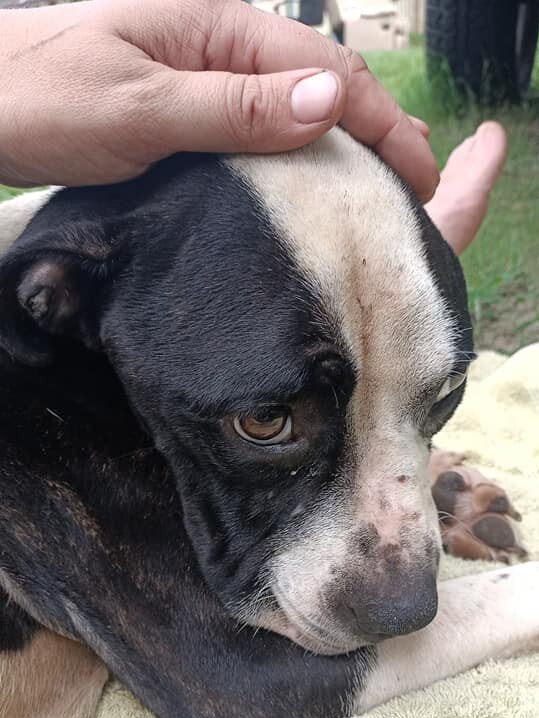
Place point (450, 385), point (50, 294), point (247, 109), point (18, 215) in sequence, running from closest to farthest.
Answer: point (247, 109) → point (50, 294) → point (450, 385) → point (18, 215)

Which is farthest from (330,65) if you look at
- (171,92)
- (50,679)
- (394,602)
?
(50,679)

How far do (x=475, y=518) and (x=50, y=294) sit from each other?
150 cm

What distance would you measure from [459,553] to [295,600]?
852 mm

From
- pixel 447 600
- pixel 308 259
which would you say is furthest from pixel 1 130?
pixel 447 600

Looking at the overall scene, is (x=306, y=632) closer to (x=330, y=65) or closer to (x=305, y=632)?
(x=305, y=632)

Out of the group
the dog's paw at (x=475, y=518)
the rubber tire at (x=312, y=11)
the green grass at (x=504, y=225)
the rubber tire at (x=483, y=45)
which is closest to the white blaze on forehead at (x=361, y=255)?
the dog's paw at (x=475, y=518)

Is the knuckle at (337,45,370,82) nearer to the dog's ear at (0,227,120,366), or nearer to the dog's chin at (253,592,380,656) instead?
the dog's ear at (0,227,120,366)

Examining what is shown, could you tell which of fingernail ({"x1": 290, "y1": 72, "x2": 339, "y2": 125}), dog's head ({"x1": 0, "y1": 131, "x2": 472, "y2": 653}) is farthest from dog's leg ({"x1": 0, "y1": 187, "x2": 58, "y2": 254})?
fingernail ({"x1": 290, "y1": 72, "x2": 339, "y2": 125})

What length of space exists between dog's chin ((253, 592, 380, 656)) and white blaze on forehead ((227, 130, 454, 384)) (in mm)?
595

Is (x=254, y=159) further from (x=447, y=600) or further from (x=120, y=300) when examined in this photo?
(x=447, y=600)

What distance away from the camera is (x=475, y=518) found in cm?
287

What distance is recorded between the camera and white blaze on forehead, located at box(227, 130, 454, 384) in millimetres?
1962

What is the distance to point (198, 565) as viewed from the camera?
2244 millimetres

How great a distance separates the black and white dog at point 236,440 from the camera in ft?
6.47
